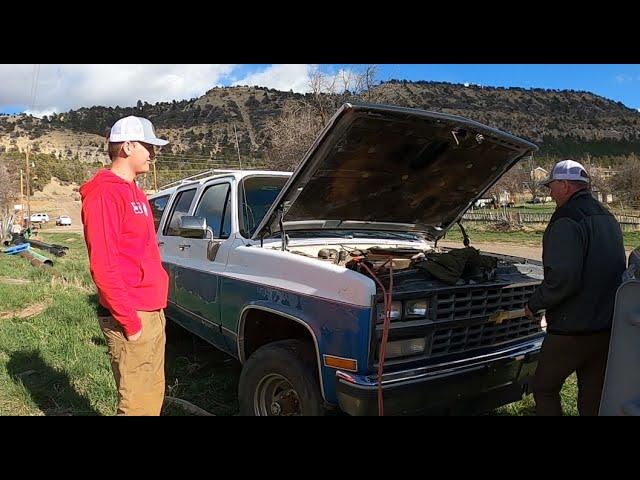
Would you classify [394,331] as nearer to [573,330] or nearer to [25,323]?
[573,330]

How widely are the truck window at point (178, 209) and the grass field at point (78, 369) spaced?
1323 millimetres

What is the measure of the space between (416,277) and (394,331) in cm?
55

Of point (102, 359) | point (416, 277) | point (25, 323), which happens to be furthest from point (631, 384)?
point (25, 323)

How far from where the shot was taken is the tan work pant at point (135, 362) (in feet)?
9.50

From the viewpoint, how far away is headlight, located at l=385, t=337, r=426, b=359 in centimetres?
312

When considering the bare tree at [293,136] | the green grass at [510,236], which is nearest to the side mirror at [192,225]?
the green grass at [510,236]

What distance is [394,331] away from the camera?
308 cm

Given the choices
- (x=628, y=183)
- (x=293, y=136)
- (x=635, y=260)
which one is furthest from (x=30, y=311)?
(x=628, y=183)

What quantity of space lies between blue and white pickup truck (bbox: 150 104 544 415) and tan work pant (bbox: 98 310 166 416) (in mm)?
820

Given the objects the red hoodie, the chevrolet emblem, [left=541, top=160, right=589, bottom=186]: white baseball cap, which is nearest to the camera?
the red hoodie

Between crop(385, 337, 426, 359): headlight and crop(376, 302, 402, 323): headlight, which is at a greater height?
crop(376, 302, 402, 323): headlight

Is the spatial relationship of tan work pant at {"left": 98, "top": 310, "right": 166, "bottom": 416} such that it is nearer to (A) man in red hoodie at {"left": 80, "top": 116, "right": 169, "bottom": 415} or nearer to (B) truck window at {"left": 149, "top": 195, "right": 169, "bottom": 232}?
(A) man in red hoodie at {"left": 80, "top": 116, "right": 169, "bottom": 415}

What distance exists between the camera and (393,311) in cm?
314

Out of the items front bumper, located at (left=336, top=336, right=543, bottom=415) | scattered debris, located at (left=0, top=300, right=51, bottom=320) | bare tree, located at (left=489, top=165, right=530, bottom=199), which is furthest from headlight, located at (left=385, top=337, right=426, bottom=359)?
bare tree, located at (left=489, top=165, right=530, bottom=199)
